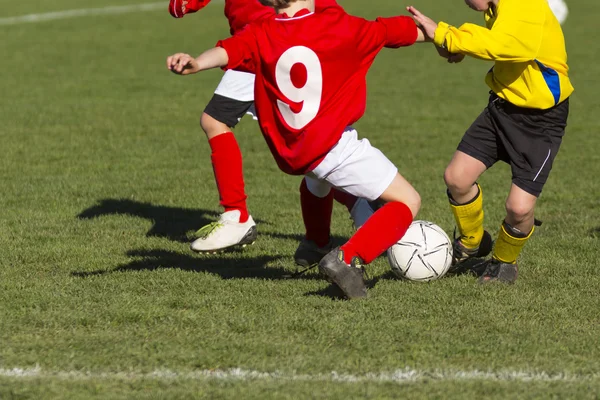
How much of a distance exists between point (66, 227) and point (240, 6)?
1797 millimetres

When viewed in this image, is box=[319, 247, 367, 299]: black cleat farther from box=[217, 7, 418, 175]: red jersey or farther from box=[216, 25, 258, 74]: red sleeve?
box=[216, 25, 258, 74]: red sleeve

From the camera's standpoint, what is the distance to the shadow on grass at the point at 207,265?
5672 millimetres

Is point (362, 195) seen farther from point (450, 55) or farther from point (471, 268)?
point (471, 268)

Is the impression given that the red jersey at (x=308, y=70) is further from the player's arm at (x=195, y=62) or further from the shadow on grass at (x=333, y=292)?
the shadow on grass at (x=333, y=292)

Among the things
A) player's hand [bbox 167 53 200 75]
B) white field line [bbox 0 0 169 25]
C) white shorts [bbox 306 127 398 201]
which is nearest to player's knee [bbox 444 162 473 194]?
white shorts [bbox 306 127 398 201]

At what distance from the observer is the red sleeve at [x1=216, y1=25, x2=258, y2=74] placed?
4.64 metres

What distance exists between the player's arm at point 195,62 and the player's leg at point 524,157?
1662mm

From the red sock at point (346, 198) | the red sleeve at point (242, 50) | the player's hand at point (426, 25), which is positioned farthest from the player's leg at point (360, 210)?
the red sleeve at point (242, 50)

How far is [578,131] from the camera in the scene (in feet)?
35.8

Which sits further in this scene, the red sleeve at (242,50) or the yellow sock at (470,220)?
the yellow sock at (470,220)

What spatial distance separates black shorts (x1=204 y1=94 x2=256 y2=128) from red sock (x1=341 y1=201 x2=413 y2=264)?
1679 mm

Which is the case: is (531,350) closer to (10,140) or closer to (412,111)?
(10,140)

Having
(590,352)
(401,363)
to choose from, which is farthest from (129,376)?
(590,352)

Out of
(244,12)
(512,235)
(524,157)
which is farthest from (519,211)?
(244,12)
